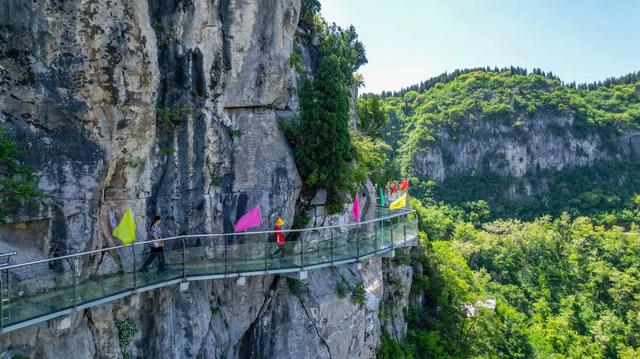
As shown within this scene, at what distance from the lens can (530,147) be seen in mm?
97062

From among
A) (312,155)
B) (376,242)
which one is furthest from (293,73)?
(376,242)

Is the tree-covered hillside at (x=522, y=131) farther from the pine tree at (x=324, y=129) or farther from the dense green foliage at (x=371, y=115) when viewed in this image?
the pine tree at (x=324, y=129)

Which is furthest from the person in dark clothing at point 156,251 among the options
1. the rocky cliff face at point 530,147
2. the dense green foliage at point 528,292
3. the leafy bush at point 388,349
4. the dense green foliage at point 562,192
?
Answer: the rocky cliff face at point 530,147

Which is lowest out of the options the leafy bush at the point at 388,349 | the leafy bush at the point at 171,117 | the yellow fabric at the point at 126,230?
the leafy bush at the point at 388,349

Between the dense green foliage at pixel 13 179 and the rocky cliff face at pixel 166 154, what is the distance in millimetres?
389

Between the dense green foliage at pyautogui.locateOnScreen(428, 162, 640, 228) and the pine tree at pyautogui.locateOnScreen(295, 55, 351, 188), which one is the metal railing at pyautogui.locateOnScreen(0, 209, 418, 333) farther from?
the dense green foliage at pyautogui.locateOnScreen(428, 162, 640, 228)

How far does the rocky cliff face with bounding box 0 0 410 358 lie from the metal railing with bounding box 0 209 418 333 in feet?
1.78

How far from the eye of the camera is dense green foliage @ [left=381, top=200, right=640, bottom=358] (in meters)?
28.8

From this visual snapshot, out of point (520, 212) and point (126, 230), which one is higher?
point (126, 230)

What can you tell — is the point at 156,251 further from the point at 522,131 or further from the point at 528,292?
the point at 522,131

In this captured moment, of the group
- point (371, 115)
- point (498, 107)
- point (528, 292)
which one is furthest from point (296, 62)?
point (498, 107)

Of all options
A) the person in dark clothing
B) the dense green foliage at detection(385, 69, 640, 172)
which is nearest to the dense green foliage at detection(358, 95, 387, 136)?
the person in dark clothing

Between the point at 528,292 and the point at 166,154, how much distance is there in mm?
50031

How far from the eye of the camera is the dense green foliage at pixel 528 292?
94.5 ft
